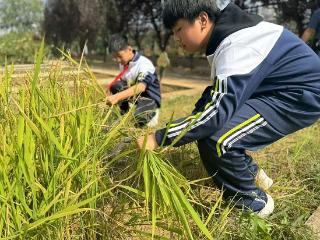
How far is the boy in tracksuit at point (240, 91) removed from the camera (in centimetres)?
177

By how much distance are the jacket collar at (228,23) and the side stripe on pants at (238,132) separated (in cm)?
35

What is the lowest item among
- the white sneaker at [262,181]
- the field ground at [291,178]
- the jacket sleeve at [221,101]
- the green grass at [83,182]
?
the field ground at [291,178]

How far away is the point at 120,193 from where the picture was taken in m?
1.91

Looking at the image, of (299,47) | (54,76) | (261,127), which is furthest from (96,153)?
(299,47)

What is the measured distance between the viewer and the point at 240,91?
5.79 feet

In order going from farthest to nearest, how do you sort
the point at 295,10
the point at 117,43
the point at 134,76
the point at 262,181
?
1. the point at 295,10
2. the point at 134,76
3. the point at 117,43
4. the point at 262,181

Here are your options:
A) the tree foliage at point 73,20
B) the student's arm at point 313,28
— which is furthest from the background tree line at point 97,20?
the student's arm at point 313,28

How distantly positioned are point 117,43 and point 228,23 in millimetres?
1841

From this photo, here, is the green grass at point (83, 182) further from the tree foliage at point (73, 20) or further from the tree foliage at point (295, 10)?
the tree foliage at point (73, 20)

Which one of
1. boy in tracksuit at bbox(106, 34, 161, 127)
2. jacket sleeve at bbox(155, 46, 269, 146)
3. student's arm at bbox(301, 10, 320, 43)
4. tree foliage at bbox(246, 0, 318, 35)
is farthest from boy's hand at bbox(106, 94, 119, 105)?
tree foliage at bbox(246, 0, 318, 35)

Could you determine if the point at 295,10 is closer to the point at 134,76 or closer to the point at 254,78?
the point at 134,76

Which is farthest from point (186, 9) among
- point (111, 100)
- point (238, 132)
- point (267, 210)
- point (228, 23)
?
point (267, 210)

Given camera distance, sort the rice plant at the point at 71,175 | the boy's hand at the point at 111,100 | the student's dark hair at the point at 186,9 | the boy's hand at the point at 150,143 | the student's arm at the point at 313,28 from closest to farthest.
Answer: the rice plant at the point at 71,175, the boy's hand at the point at 150,143, the student's dark hair at the point at 186,9, the boy's hand at the point at 111,100, the student's arm at the point at 313,28

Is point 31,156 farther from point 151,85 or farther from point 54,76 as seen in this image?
point 151,85
